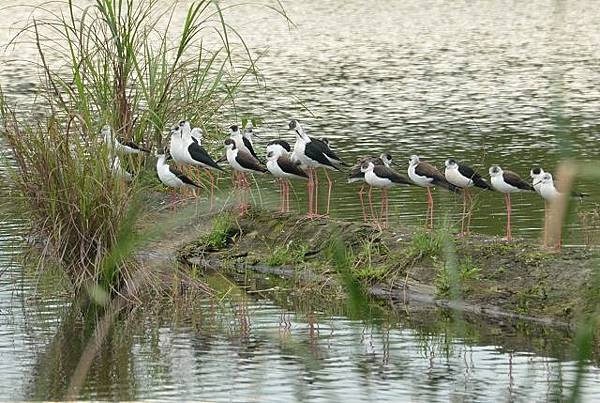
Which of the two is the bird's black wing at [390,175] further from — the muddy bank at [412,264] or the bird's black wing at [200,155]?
the bird's black wing at [200,155]

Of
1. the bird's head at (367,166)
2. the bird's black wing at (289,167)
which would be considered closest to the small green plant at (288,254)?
the bird's black wing at (289,167)

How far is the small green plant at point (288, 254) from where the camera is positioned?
39.2 ft

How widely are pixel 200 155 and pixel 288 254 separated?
141 centimetres

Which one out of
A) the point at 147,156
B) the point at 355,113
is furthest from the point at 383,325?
the point at 355,113

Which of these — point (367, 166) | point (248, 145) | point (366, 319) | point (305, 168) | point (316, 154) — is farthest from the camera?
point (248, 145)

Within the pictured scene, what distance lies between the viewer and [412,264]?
11055 millimetres

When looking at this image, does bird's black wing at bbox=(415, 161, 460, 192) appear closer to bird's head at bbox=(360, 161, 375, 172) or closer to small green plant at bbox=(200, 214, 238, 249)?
bird's head at bbox=(360, 161, 375, 172)

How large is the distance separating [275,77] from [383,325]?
18.7 metres

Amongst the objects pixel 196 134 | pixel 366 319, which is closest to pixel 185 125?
pixel 196 134

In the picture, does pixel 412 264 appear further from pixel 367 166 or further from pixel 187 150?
pixel 187 150

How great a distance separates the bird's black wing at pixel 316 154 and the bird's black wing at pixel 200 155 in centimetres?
87

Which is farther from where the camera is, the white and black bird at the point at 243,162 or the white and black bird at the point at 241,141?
the white and black bird at the point at 241,141

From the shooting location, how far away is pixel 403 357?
9.20 meters

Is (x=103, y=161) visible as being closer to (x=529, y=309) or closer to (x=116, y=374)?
(x=116, y=374)
